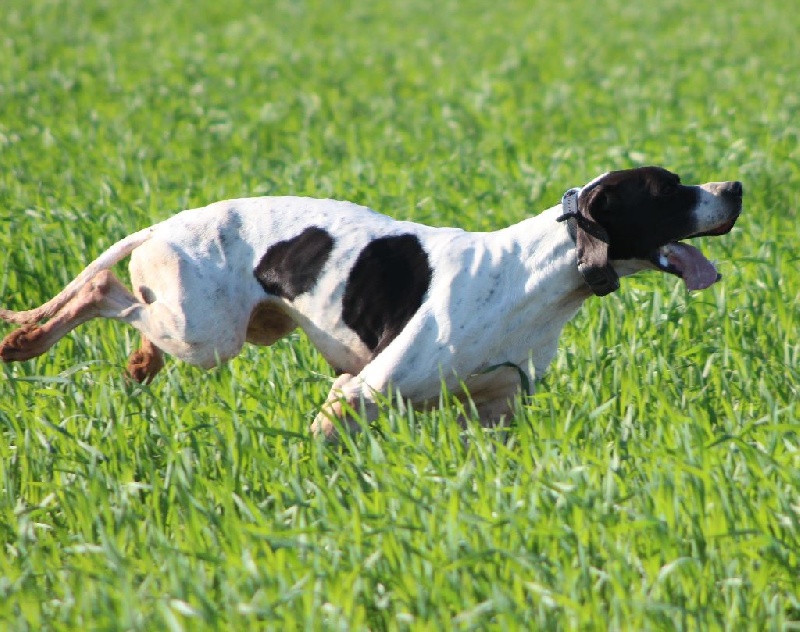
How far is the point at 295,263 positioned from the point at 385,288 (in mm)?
335

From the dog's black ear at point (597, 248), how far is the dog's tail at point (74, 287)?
1600mm

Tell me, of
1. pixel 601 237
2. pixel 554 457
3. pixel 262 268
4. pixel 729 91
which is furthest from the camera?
pixel 729 91

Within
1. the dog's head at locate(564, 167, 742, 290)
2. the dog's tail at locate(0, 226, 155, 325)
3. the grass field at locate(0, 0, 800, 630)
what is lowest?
the grass field at locate(0, 0, 800, 630)

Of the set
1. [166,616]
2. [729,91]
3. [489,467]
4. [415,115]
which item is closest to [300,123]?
[415,115]

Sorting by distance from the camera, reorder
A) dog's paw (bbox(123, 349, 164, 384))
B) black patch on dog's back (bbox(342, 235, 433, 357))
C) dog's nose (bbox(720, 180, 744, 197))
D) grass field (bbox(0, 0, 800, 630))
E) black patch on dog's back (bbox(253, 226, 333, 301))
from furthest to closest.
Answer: dog's paw (bbox(123, 349, 164, 384)) → black patch on dog's back (bbox(253, 226, 333, 301)) → black patch on dog's back (bbox(342, 235, 433, 357)) → dog's nose (bbox(720, 180, 744, 197)) → grass field (bbox(0, 0, 800, 630))

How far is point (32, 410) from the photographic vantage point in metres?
4.49

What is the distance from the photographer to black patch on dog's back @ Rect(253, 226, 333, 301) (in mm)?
4383

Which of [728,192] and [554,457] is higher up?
[728,192]

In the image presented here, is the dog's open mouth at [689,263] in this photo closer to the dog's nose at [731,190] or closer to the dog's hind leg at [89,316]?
the dog's nose at [731,190]

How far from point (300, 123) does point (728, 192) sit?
7701 millimetres

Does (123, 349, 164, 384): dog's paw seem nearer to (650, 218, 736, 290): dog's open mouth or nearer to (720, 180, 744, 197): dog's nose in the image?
(650, 218, 736, 290): dog's open mouth

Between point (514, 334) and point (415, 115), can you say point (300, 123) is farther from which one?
point (514, 334)

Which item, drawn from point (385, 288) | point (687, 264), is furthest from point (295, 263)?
point (687, 264)

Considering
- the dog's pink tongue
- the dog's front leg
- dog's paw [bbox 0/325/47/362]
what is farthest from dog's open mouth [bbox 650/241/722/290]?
dog's paw [bbox 0/325/47/362]
